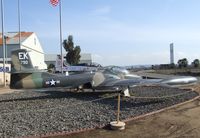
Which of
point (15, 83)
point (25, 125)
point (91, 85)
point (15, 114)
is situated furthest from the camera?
point (91, 85)

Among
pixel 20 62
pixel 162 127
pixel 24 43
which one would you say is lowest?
pixel 162 127

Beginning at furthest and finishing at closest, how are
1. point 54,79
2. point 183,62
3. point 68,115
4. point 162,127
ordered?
point 183,62, point 54,79, point 68,115, point 162,127

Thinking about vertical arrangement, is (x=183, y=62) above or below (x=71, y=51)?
below

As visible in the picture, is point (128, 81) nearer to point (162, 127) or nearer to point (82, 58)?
point (162, 127)

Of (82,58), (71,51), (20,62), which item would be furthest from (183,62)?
(20,62)

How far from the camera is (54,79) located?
21.9m

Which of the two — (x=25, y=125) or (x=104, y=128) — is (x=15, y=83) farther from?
(x=104, y=128)

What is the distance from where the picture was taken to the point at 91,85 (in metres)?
22.9

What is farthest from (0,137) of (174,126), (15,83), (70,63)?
(70,63)

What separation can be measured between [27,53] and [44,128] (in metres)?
10.8

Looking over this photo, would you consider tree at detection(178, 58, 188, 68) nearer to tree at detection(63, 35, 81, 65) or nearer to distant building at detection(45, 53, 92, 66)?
tree at detection(63, 35, 81, 65)

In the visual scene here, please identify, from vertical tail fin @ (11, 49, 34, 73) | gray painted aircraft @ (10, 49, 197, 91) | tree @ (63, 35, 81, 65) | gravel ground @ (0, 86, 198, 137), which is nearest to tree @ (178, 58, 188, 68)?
tree @ (63, 35, 81, 65)

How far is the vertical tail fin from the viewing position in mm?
21562

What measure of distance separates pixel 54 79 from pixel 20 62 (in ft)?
7.31
